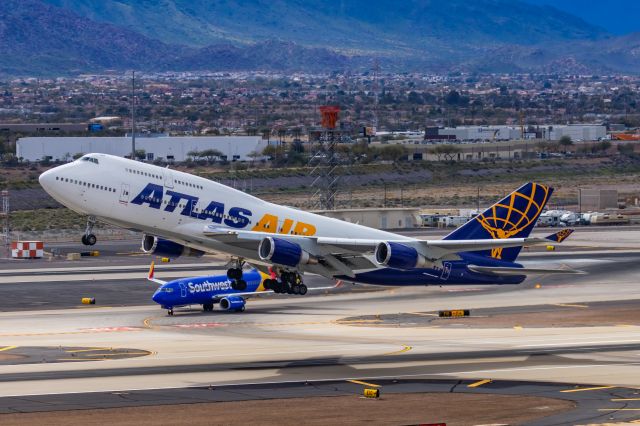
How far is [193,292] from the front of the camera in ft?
338

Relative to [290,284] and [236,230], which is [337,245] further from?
[236,230]

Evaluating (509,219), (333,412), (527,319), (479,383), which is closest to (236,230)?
(479,383)

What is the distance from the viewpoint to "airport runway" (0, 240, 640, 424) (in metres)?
68.7

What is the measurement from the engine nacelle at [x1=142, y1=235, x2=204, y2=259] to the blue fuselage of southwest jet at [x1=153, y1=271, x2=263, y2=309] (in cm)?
2407

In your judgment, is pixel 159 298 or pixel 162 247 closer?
pixel 162 247

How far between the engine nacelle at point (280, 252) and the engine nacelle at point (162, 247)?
5.53 meters

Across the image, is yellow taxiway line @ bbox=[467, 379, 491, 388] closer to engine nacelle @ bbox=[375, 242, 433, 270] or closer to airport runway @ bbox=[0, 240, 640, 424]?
airport runway @ bbox=[0, 240, 640, 424]

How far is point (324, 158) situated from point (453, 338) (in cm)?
7562

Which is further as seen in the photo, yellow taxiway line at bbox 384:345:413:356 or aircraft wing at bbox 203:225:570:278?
yellow taxiway line at bbox 384:345:413:356

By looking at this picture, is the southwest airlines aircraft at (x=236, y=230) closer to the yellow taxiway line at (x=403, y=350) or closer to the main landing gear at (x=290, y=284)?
the main landing gear at (x=290, y=284)

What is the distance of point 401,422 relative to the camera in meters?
60.0

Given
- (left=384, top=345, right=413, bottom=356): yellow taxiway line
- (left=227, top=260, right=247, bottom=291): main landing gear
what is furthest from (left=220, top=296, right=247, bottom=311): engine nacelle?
(left=227, top=260, right=247, bottom=291): main landing gear

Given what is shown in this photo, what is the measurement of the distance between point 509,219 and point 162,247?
23.2m

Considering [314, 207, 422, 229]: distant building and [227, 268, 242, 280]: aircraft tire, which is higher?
[227, 268, 242, 280]: aircraft tire
